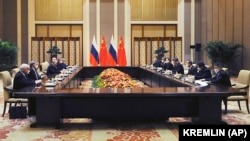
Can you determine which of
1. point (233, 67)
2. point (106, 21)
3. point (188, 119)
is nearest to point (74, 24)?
point (106, 21)

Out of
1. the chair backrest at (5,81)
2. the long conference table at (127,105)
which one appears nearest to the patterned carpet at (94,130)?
the long conference table at (127,105)

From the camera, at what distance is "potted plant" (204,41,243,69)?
18377mm

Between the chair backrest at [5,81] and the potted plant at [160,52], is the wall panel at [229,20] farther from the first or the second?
the chair backrest at [5,81]

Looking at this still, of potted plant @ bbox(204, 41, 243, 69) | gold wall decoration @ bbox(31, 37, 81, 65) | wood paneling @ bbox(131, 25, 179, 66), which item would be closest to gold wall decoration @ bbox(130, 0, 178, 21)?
wood paneling @ bbox(131, 25, 179, 66)

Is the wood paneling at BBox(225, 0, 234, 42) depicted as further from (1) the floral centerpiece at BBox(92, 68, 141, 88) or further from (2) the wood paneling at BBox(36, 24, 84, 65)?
(2) the wood paneling at BBox(36, 24, 84, 65)

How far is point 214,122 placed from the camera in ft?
23.3

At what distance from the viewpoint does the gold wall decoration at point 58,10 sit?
2397 cm

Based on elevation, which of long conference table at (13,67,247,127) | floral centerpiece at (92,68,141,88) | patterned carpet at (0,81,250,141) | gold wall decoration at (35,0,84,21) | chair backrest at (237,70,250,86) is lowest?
patterned carpet at (0,81,250,141)

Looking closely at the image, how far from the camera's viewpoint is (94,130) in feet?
22.7

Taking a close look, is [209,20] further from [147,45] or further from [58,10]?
[58,10]

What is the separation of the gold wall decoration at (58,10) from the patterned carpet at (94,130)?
16441 mm

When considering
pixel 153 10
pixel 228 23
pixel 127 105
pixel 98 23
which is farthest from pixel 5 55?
pixel 127 105

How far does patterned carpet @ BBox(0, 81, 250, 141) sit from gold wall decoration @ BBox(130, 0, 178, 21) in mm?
16716

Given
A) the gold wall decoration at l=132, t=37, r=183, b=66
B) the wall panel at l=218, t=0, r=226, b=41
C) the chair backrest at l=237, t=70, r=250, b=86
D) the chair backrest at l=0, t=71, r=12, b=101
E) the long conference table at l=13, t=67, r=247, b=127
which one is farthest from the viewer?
the gold wall decoration at l=132, t=37, r=183, b=66
